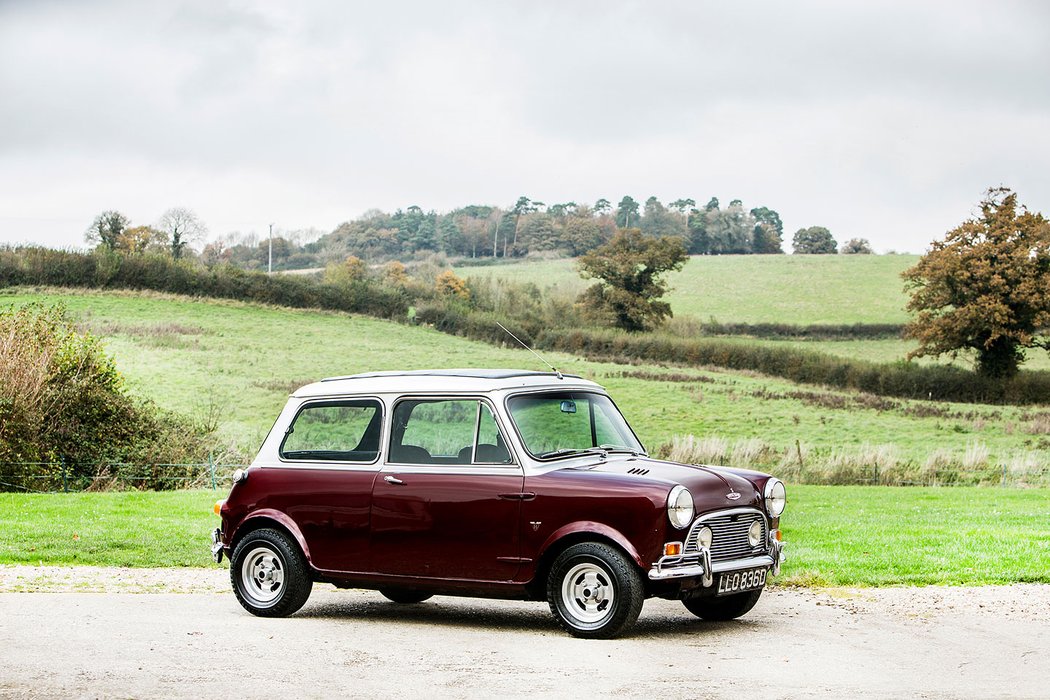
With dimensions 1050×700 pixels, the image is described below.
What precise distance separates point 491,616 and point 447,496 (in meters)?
1.55

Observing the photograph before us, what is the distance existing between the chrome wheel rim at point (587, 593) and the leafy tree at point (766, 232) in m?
109

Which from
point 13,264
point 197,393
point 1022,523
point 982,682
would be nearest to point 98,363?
point 197,393

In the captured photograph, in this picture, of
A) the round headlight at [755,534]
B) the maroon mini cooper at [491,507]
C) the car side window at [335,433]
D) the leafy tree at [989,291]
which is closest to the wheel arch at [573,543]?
the maroon mini cooper at [491,507]

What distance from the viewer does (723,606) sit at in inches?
430

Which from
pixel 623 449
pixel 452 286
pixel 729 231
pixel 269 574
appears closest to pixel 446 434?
pixel 623 449

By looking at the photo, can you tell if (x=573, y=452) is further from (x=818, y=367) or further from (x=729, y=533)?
(x=818, y=367)

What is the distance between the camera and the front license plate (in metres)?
9.89

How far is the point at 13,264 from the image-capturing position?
64.8 m

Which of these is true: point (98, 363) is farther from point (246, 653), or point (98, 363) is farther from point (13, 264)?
point (13, 264)

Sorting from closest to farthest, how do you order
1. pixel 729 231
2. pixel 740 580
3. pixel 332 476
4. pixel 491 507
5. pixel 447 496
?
pixel 740 580 → pixel 491 507 → pixel 447 496 → pixel 332 476 → pixel 729 231

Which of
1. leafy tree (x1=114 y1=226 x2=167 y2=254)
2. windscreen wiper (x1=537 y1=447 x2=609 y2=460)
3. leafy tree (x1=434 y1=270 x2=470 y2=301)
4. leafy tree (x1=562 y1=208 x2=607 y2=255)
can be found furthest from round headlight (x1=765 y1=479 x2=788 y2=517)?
leafy tree (x1=562 y1=208 x2=607 y2=255)

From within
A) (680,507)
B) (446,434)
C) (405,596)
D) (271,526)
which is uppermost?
(446,434)

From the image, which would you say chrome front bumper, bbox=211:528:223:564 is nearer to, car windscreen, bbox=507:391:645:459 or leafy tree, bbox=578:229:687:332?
car windscreen, bbox=507:391:645:459

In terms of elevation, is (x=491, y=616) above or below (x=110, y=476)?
above
